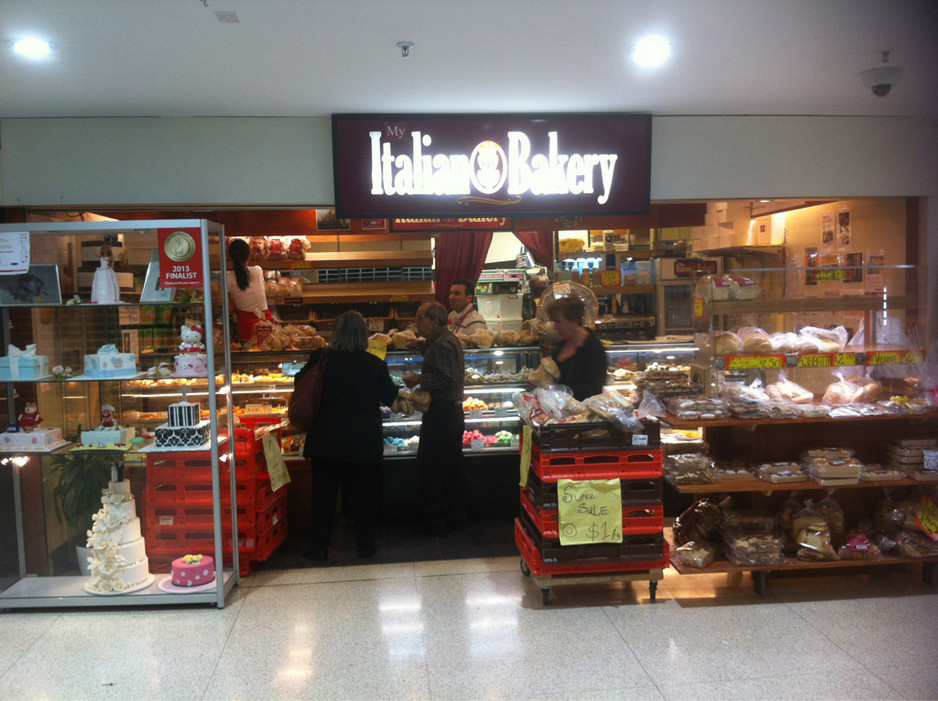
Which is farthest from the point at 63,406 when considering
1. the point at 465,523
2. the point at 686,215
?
the point at 686,215

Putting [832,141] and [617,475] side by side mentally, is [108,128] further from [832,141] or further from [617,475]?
[832,141]

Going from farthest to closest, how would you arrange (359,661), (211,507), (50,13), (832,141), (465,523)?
1. (465,523)
2. (832,141)
3. (211,507)
4. (359,661)
5. (50,13)

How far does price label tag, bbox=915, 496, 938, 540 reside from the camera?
449 cm

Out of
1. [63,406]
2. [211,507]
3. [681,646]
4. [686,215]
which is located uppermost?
[686,215]

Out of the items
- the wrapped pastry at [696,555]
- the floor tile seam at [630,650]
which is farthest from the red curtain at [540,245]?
the floor tile seam at [630,650]

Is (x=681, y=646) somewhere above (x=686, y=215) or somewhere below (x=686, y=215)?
below

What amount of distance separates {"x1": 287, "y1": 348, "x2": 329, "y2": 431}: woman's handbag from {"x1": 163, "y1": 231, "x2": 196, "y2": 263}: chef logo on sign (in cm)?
118

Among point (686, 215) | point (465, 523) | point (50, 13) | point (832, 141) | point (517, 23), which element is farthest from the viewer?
point (686, 215)

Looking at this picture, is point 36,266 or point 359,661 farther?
point 36,266

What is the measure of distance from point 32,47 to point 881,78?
15.1 ft

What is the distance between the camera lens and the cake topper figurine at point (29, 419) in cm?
446

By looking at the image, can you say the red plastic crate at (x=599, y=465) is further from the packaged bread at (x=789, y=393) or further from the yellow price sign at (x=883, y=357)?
the yellow price sign at (x=883, y=357)

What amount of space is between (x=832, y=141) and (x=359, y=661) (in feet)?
15.8

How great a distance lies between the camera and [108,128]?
4797 millimetres
